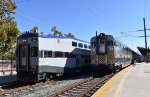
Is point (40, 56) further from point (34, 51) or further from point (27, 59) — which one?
point (27, 59)

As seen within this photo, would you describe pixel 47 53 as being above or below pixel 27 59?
above

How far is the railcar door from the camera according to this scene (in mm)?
19356

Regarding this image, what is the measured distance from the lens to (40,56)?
63.1ft

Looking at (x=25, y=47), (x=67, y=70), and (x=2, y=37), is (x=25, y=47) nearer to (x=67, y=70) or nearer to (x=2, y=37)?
(x=2, y=37)

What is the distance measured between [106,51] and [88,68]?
5.45 m

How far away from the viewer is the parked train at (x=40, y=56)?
19.1m

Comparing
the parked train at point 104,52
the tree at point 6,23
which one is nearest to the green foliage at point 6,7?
the tree at point 6,23

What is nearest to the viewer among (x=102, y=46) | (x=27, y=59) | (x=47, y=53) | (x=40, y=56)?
(x=40, y=56)

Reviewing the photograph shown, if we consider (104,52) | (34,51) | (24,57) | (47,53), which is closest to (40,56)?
(34,51)

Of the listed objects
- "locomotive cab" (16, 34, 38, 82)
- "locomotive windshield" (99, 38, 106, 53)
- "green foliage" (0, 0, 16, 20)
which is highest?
"green foliage" (0, 0, 16, 20)

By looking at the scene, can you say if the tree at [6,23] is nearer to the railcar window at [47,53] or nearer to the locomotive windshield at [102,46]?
the railcar window at [47,53]

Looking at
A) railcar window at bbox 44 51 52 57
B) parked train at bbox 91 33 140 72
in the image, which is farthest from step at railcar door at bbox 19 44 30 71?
parked train at bbox 91 33 140 72

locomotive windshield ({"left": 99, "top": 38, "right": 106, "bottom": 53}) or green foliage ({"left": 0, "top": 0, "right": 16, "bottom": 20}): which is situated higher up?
green foliage ({"left": 0, "top": 0, "right": 16, "bottom": 20})

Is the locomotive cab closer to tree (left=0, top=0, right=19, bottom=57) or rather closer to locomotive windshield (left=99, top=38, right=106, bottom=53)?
tree (left=0, top=0, right=19, bottom=57)
